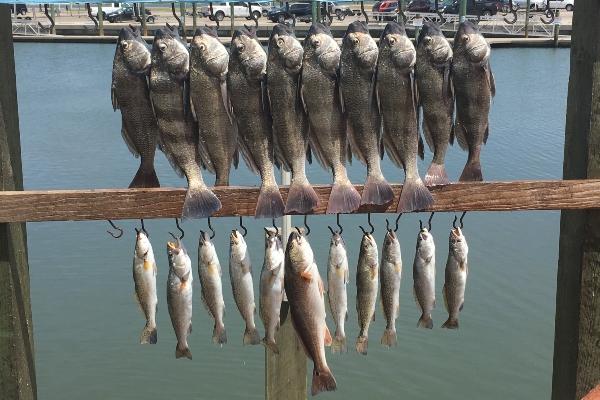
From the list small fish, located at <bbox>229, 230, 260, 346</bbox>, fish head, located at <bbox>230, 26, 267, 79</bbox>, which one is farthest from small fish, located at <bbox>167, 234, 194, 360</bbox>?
fish head, located at <bbox>230, 26, 267, 79</bbox>

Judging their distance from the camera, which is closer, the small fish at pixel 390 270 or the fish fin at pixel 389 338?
the small fish at pixel 390 270

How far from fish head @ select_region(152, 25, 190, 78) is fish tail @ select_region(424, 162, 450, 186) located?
980 mm

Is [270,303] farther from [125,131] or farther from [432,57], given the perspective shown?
[432,57]

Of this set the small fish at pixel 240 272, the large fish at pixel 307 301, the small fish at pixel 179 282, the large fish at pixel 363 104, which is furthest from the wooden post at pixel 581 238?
the small fish at pixel 179 282

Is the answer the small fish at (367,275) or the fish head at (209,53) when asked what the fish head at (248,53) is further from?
the small fish at (367,275)

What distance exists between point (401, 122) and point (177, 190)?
861mm

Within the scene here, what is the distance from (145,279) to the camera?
2967 millimetres

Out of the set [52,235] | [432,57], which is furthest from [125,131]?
[52,235]

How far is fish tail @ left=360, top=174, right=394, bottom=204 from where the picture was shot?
109 inches

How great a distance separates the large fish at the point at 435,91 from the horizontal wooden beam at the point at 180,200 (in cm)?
12

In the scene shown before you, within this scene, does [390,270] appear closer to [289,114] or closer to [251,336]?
[251,336]

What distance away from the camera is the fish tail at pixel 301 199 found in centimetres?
274

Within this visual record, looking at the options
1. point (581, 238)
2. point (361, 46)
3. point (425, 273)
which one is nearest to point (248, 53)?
point (361, 46)

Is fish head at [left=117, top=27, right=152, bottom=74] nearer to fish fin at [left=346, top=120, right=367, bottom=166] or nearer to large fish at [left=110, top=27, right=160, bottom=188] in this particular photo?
large fish at [left=110, top=27, right=160, bottom=188]
